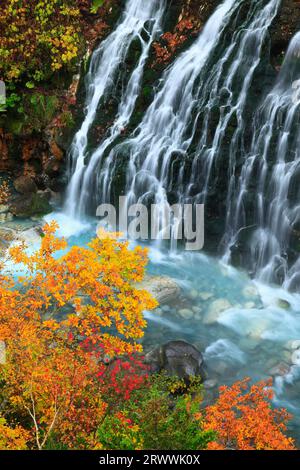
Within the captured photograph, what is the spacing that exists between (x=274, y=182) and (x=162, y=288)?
17.5 feet

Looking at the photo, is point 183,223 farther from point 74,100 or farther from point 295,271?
point 74,100

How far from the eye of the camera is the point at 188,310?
16.7 m

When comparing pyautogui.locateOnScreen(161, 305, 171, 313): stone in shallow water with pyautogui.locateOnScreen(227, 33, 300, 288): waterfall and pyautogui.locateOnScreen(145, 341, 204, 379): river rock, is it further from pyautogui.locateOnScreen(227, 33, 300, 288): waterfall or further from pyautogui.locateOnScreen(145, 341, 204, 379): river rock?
pyautogui.locateOnScreen(227, 33, 300, 288): waterfall

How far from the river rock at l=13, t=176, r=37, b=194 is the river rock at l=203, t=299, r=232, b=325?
1117cm

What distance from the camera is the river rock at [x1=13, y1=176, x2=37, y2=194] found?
23859mm

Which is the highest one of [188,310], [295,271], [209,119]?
[209,119]

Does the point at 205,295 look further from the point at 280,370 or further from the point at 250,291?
the point at 280,370

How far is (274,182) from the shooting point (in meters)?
17.9

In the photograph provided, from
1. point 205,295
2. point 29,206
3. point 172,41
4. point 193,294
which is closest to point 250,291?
point 205,295

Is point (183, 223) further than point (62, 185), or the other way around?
point (62, 185)

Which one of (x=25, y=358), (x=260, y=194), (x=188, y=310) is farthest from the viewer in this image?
(x=260, y=194)

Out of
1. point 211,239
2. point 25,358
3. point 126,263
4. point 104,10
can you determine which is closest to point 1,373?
point 25,358

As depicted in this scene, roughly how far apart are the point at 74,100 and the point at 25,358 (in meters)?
16.2

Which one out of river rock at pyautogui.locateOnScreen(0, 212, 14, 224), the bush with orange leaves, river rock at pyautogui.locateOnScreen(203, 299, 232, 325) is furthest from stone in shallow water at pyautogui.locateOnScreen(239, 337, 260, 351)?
river rock at pyautogui.locateOnScreen(0, 212, 14, 224)
